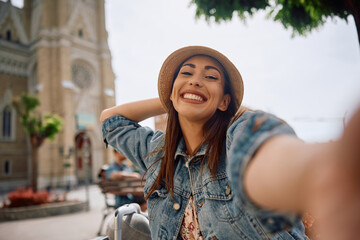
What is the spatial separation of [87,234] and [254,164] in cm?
637

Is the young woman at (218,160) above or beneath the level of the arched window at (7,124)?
beneath

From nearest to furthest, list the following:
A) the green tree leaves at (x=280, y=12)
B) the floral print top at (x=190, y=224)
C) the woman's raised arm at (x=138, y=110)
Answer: the floral print top at (x=190, y=224)
the woman's raised arm at (x=138, y=110)
the green tree leaves at (x=280, y=12)

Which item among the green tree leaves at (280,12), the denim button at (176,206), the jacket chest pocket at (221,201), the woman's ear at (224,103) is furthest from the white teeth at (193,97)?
the green tree leaves at (280,12)

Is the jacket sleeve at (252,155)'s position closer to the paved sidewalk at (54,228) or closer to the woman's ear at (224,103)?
the woman's ear at (224,103)

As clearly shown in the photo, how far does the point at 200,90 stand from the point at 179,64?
0.92ft

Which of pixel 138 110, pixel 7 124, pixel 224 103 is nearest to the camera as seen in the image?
pixel 224 103

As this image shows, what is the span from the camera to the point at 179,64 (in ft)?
4.91

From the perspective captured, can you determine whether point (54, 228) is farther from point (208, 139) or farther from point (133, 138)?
point (208, 139)

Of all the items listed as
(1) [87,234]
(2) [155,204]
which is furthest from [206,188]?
(1) [87,234]

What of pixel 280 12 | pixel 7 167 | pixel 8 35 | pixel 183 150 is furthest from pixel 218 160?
pixel 8 35

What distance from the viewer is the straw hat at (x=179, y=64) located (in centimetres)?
134

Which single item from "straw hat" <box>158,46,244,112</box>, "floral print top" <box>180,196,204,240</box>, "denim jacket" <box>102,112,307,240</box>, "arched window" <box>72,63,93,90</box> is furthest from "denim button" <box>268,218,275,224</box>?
"arched window" <box>72,63,93,90</box>

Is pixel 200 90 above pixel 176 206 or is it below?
above

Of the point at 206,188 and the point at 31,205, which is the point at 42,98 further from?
the point at 206,188
